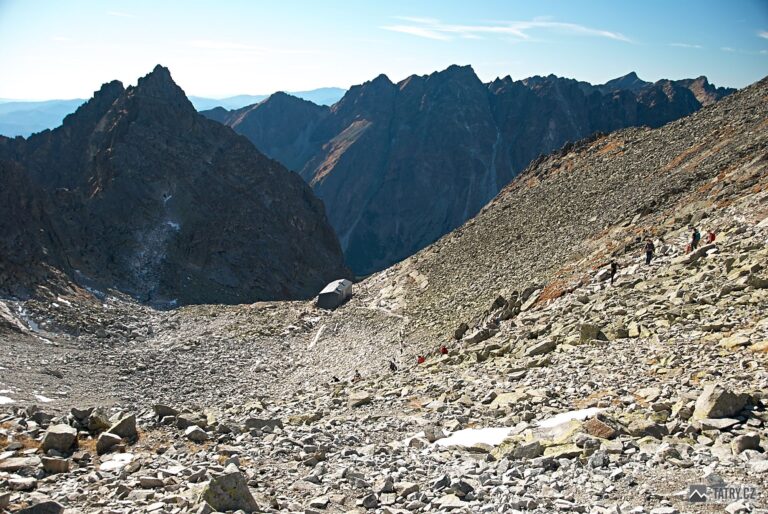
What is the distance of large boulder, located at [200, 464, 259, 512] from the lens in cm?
985

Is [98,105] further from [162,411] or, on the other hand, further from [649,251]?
[162,411]

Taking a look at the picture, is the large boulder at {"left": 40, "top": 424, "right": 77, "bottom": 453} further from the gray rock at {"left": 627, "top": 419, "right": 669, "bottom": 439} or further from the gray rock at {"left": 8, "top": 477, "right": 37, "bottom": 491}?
the gray rock at {"left": 627, "top": 419, "right": 669, "bottom": 439}

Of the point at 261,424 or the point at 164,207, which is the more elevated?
the point at 164,207

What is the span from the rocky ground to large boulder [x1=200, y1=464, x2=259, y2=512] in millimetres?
31

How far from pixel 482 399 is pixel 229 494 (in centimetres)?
871

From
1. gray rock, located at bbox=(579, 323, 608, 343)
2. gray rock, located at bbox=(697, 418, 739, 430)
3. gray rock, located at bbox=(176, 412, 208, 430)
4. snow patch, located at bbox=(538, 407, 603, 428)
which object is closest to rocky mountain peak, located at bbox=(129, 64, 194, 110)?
gray rock, located at bbox=(579, 323, 608, 343)

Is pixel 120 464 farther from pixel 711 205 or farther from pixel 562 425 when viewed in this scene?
pixel 711 205

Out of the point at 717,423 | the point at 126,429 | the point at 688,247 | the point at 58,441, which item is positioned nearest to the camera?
the point at 717,423

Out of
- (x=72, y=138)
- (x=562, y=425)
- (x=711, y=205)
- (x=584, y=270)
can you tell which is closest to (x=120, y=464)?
(x=562, y=425)

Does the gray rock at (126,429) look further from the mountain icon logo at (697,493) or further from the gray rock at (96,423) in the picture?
the mountain icon logo at (697,493)

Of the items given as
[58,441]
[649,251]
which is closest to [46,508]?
[58,441]

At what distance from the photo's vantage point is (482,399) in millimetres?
17031

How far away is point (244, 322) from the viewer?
48562 millimetres

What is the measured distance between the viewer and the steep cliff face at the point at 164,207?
65.1 m
